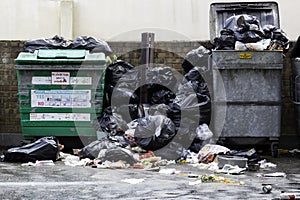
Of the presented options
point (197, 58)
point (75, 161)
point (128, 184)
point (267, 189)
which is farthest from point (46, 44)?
point (267, 189)

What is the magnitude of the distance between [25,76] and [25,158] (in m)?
1.23

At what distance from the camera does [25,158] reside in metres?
5.93

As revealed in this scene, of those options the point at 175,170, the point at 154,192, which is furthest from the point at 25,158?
the point at 154,192

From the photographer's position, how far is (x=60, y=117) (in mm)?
6711

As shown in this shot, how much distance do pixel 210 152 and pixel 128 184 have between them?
5.22 ft

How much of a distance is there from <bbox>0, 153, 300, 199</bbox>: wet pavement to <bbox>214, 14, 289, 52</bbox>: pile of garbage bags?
1486 millimetres

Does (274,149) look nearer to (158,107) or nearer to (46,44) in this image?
(158,107)

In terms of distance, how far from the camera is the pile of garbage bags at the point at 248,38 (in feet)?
21.0

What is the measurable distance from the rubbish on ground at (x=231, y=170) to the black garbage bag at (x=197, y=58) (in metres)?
1.74

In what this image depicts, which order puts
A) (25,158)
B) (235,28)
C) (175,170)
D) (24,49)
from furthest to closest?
(24,49) < (235,28) < (25,158) < (175,170)

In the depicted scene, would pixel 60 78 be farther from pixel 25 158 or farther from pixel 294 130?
pixel 294 130

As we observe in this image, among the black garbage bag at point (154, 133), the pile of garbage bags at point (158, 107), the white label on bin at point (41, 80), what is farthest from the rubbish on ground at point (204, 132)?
the white label on bin at point (41, 80)

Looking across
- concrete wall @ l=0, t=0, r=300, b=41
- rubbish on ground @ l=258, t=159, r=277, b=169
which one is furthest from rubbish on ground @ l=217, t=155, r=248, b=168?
concrete wall @ l=0, t=0, r=300, b=41

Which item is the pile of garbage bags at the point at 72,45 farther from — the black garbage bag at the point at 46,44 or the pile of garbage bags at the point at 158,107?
the pile of garbage bags at the point at 158,107
